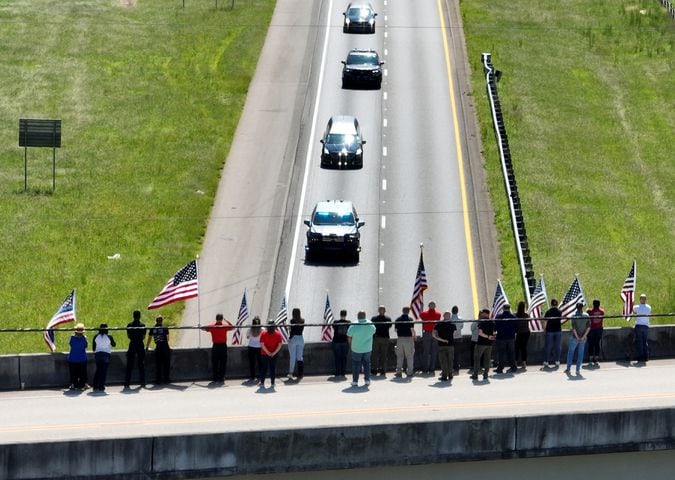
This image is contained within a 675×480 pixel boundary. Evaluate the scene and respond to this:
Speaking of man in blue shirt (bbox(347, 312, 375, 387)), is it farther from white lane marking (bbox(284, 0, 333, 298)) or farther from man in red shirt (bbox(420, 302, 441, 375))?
white lane marking (bbox(284, 0, 333, 298))

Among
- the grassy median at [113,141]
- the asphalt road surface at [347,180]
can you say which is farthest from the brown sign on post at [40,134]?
the asphalt road surface at [347,180]

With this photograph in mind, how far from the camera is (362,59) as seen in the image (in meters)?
76.9

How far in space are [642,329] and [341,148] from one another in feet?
100

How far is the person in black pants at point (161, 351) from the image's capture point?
111ft

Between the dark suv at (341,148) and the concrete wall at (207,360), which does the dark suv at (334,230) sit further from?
the concrete wall at (207,360)

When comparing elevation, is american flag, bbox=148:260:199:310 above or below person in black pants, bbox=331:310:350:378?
above

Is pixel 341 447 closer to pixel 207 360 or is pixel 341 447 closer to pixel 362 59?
pixel 207 360

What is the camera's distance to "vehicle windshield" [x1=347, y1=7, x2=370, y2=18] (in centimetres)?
8581

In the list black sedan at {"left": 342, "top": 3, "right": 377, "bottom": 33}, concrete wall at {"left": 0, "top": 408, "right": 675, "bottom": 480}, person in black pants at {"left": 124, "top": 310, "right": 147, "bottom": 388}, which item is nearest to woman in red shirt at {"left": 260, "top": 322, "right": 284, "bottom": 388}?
person in black pants at {"left": 124, "top": 310, "right": 147, "bottom": 388}

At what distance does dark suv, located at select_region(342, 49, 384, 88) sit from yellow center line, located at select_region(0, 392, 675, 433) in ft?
148

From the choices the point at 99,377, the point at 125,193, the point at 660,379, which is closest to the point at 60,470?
the point at 99,377

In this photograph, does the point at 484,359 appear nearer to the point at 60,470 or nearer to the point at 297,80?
the point at 60,470

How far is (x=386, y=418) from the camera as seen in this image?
99.2 ft

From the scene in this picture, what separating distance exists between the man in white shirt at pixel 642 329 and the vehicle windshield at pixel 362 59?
41.9 meters
